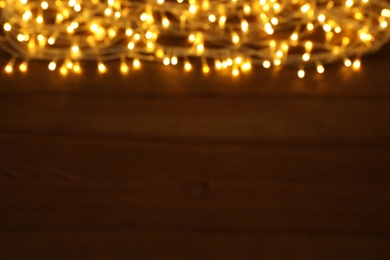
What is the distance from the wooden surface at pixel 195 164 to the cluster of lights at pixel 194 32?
0.04m

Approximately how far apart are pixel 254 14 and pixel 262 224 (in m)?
0.55

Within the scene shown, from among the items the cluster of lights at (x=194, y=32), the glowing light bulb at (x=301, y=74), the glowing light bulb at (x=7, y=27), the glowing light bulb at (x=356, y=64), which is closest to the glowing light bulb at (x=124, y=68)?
the cluster of lights at (x=194, y=32)

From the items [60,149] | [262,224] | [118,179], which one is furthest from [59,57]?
[262,224]

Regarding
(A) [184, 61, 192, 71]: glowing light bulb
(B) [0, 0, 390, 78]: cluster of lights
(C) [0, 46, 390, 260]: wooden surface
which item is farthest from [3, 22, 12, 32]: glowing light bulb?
(A) [184, 61, 192, 71]: glowing light bulb

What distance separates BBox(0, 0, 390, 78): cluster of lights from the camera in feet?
3.90

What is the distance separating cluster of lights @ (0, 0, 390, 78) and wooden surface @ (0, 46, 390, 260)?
36 mm

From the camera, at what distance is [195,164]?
1084 millimetres

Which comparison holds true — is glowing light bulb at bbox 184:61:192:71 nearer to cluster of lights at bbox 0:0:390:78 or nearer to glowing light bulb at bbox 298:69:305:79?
cluster of lights at bbox 0:0:390:78

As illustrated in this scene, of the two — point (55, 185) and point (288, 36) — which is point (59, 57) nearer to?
point (55, 185)

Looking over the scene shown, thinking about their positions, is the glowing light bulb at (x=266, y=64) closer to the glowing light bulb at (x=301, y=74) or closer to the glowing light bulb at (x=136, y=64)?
the glowing light bulb at (x=301, y=74)

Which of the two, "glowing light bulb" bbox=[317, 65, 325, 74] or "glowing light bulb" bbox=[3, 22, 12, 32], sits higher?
"glowing light bulb" bbox=[3, 22, 12, 32]

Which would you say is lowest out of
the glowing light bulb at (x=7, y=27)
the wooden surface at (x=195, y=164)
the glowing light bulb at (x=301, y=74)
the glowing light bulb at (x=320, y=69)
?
the wooden surface at (x=195, y=164)

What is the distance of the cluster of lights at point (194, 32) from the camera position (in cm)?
119

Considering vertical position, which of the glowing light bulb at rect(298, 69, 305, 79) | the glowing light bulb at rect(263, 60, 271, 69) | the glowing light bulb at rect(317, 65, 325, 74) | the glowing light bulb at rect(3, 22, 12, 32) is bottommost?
the glowing light bulb at rect(298, 69, 305, 79)
